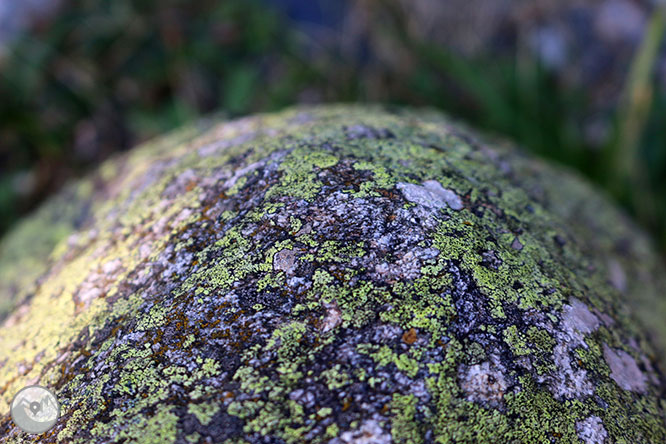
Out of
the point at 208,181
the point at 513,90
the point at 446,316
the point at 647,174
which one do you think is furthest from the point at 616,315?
the point at 513,90

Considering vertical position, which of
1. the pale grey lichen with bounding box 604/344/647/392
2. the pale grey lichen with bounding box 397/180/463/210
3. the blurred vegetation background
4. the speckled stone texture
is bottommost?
the blurred vegetation background

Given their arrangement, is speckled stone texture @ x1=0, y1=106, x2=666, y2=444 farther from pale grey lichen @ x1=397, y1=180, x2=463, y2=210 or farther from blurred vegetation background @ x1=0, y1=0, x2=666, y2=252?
blurred vegetation background @ x1=0, y1=0, x2=666, y2=252

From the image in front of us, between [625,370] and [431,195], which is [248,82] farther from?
[625,370]

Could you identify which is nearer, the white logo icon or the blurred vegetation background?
the white logo icon

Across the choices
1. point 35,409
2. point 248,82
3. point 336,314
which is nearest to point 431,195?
point 336,314

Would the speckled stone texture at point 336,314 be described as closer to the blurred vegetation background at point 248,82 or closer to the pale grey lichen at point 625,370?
the pale grey lichen at point 625,370

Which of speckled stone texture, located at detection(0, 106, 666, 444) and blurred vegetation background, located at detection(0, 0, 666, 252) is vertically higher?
speckled stone texture, located at detection(0, 106, 666, 444)

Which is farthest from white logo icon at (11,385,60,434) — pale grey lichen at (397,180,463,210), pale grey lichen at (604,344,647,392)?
pale grey lichen at (604,344,647,392)

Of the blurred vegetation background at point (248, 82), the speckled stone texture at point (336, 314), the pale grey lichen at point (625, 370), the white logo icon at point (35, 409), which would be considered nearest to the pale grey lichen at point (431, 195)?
the speckled stone texture at point (336, 314)
